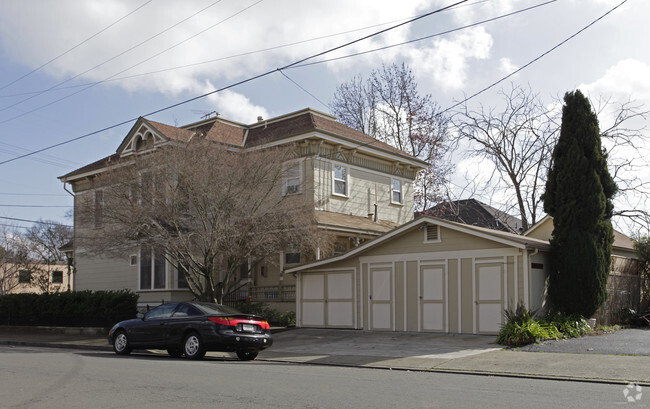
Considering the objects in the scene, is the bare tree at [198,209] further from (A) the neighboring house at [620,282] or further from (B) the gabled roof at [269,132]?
(A) the neighboring house at [620,282]

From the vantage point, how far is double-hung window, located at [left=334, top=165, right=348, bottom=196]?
26.8 meters

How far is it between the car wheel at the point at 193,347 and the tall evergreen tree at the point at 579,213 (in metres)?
10.5

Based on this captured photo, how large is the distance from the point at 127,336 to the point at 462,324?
30.6 ft

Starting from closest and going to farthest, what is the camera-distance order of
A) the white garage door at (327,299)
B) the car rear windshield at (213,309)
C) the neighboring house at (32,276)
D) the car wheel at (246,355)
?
the car rear windshield at (213,309) < the car wheel at (246,355) < the white garage door at (327,299) < the neighboring house at (32,276)

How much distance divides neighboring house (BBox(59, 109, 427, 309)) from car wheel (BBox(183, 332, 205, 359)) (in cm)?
801

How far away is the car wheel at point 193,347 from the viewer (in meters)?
14.9

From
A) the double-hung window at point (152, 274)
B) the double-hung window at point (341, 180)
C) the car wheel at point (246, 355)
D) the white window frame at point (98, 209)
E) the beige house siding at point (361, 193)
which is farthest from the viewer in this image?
the double-hung window at point (152, 274)

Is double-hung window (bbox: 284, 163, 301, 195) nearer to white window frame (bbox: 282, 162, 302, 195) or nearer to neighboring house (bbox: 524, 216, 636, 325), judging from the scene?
white window frame (bbox: 282, 162, 302, 195)

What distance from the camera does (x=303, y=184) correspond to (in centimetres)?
2294

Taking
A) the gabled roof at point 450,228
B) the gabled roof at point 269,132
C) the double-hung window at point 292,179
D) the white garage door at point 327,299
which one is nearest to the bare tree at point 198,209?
the double-hung window at point 292,179

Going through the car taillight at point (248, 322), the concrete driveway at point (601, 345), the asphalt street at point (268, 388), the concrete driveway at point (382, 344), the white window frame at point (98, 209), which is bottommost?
the concrete driveway at point (382, 344)

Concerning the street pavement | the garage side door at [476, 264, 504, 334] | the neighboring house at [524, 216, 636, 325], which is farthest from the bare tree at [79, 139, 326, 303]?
the neighboring house at [524, 216, 636, 325]

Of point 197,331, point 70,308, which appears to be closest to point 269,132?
point 70,308

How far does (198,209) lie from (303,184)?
4.70 m
